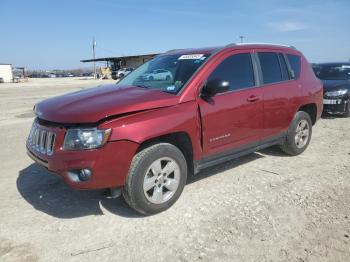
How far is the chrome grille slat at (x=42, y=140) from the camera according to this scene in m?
3.69

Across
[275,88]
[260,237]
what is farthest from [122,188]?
[275,88]

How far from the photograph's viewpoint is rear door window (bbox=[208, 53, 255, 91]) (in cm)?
457

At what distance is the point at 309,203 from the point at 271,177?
3.14 feet

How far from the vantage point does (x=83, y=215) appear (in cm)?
401

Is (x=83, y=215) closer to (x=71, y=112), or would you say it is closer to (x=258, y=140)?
(x=71, y=112)

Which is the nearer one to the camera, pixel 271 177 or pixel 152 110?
pixel 152 110

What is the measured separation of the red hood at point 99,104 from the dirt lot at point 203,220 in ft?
3.78

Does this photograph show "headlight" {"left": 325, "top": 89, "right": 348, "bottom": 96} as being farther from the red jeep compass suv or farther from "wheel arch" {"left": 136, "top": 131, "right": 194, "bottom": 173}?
"wheel arch" {"left": 136, "top": 131, "right": 194, "bottom": 173}

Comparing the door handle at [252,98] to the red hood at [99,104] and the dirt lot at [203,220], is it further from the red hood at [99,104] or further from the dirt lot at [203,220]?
the red hood at [99,104]

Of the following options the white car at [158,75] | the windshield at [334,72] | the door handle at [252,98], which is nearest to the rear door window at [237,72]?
the door handle at [252,98]

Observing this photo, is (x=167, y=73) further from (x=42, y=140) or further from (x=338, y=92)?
(x=338, y=92)

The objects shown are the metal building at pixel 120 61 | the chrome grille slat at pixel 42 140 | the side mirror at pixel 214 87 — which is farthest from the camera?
the metal building at pixel 120 61

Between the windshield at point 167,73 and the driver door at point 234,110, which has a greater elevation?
the windshield at point 167,73

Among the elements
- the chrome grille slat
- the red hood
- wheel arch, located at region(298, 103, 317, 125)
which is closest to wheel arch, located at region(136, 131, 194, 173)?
the red hood
